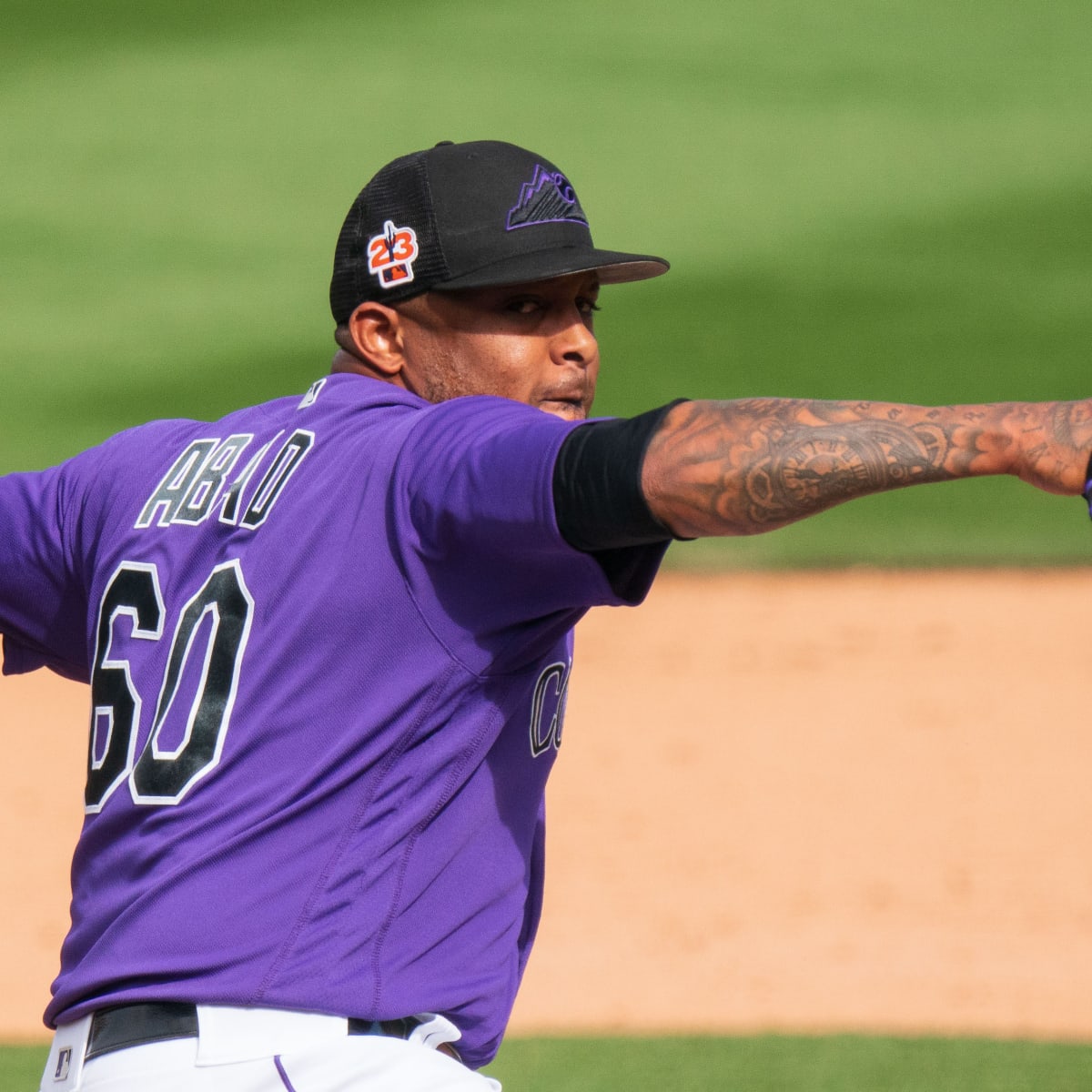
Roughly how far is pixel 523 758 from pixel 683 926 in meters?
3.37

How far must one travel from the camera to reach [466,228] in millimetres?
2479

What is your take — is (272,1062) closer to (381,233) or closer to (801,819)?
(381,233)

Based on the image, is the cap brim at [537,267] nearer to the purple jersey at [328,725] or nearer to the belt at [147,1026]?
the purple jersey at [328,725]

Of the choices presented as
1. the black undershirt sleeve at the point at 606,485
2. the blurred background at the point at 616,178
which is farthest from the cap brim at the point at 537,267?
the blurred background at the point at 616,178

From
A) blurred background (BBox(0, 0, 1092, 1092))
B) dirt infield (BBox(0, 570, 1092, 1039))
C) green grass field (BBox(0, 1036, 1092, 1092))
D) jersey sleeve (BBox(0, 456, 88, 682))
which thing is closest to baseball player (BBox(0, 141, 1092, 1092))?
jersey sleeve (BBox(0, 456, 88, 682))

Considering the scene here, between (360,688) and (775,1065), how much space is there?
2.75m

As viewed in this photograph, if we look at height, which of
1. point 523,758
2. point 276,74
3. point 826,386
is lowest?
point 826,386

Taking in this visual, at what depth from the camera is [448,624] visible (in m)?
2.04

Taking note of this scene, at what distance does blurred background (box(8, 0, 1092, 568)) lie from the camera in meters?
11.2

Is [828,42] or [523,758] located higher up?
[828,42]

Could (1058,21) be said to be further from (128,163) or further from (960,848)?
(960,848)

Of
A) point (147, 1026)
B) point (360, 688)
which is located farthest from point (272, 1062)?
point (360, 688)

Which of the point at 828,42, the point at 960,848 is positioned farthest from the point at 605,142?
the point at 960,848

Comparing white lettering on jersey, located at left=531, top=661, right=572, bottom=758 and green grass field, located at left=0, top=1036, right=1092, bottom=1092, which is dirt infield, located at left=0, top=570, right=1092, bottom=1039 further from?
white lettering on jersey, located at left=531, top=661, right=572, bottom=758
